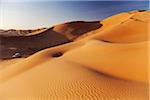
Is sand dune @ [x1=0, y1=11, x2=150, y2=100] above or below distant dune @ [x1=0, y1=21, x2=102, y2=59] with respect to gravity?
above

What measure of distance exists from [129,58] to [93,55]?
65.0 inches

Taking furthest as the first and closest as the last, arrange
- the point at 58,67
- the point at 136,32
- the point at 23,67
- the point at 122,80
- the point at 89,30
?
the point at 89,30 < the point at 136,32 < the point at 23,67 < the point at 58,67 < the point at 122,80

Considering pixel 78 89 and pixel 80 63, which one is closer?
pixel 78 89

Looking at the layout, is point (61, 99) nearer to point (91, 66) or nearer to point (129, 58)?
point (91, 66)

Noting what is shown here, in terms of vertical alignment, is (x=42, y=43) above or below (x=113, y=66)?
below

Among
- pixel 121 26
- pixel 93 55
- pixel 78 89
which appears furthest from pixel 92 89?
pixel 121 26

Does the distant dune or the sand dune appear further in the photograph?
the distant dune

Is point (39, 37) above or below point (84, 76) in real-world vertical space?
below

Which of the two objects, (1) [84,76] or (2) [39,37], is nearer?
(1) [84,76]

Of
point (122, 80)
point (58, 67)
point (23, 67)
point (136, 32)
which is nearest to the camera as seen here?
point (122, 80)

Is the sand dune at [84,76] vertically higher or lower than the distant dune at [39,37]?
higher

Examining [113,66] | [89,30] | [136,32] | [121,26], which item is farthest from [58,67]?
[89,30]

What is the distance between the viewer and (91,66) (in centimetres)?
1084

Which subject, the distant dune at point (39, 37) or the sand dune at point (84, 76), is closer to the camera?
the sand dune at point (84, 76)
